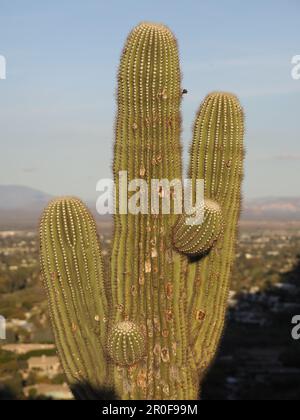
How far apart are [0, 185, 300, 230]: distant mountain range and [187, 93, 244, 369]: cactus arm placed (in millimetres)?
86742

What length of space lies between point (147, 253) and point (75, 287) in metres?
0.65

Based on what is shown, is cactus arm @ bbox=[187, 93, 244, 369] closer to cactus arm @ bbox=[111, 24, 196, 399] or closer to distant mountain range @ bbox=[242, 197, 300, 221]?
cactus arm @ bbox=[111, 24, 196, 399]

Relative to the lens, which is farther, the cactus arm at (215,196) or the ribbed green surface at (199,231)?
the cactus arm at (215,196)

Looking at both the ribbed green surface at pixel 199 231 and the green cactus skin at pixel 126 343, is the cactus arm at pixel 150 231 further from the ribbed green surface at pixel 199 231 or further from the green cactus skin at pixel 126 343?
the green cactus skin at pixel 126 343

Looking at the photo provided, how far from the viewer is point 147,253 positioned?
245 inches

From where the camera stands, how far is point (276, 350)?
32031 mm

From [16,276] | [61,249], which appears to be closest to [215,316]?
[61,249]

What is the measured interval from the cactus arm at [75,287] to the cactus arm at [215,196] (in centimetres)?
79

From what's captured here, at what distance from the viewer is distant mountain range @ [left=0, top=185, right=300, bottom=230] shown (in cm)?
11170

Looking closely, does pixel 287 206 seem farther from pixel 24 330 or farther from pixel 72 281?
pixel 72 281

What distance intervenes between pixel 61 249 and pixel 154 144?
1098mm

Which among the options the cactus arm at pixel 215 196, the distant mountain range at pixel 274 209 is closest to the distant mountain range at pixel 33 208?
the distant mountain range at pixel 274 209

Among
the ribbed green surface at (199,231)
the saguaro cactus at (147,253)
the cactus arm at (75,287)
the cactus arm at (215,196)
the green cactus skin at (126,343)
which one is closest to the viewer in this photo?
the green cactus skin at (126,343)

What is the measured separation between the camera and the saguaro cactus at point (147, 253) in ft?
20.1
